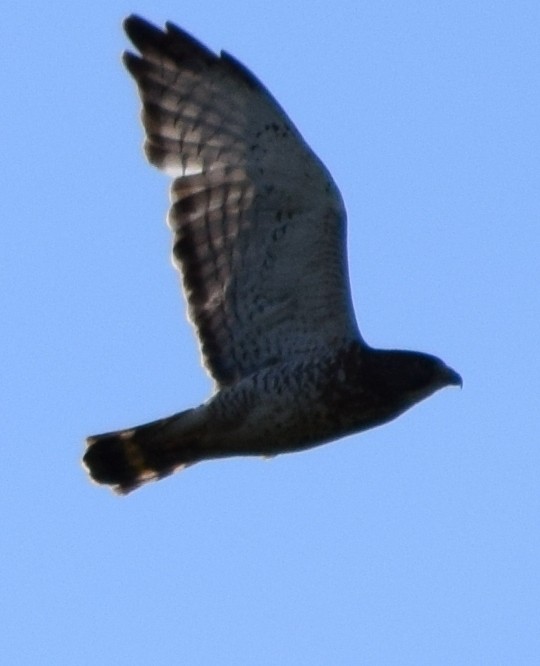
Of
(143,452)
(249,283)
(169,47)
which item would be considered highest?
(169,47)

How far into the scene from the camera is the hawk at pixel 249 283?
1087 centimetres

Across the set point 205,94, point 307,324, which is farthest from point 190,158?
point 307,324

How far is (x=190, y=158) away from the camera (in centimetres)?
1157

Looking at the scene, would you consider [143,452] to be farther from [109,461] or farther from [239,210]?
[239,210]

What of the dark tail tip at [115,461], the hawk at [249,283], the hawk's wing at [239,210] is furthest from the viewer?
the dark tail tip at [115,461]

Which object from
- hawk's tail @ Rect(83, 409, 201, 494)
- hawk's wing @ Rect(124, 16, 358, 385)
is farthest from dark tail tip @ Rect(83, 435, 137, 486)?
hawk's wing @ Rect(124, 16, 358, 385)

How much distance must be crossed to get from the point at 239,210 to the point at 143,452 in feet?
4.87

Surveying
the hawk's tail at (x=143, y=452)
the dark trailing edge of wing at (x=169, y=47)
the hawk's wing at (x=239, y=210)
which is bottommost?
the hawk's tail at (x=143, y=452)

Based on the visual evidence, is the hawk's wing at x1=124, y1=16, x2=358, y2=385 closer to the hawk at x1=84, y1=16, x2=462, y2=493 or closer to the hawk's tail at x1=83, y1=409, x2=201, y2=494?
the hawk at x1=84, y1=16, x2=462, y2=493

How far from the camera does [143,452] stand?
447 inches

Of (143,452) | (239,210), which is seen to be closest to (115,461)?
(143,452)

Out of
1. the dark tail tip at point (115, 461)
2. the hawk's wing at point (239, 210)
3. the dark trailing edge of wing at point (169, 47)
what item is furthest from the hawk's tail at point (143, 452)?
the dark trailing edge of wing at point (169, 47)

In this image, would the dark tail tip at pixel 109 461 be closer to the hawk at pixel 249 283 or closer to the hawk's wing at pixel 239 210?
the hawk at pixel 249 283

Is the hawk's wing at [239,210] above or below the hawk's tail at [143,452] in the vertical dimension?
above
